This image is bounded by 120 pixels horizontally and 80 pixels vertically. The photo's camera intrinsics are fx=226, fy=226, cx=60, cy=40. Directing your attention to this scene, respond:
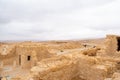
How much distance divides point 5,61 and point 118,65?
14.9 m

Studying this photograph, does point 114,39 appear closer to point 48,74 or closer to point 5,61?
point 48,74

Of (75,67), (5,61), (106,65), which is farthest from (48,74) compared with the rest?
(5,61)

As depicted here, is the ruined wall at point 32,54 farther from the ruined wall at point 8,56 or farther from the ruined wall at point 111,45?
the ruined wall at point 111,45

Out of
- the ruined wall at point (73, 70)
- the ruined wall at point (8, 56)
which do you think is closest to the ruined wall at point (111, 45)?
the ruined wall at point (73, 70)

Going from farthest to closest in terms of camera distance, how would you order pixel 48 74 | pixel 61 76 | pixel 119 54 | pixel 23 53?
1. pixel 23 53
2. pixel 119 54
3. pixel 61 76
4. pixel 48 74

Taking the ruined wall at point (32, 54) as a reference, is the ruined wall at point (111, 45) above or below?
above

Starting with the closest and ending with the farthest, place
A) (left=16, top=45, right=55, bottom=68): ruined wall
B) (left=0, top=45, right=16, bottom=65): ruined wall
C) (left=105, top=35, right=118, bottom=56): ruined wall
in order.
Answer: (left=105, top=35, right=118, bottom=56): ruined wall < (left=16, top=45, right=55, bottom=68): ruined wall < (left=0, top=45, right=16, bottom=65): ruined wall

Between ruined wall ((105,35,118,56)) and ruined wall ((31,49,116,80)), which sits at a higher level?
ruined wall ((105,35,118,56))

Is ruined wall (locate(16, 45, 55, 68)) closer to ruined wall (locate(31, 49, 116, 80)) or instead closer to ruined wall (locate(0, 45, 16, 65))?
ruined wall (locate(0, 45, 16, 65))

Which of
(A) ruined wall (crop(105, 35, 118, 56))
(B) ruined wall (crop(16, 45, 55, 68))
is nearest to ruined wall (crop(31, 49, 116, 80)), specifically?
(A) ruined wall (crop(105, 35, 118, 56))

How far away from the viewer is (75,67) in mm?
12617

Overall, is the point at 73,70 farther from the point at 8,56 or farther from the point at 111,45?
the point at 8,56

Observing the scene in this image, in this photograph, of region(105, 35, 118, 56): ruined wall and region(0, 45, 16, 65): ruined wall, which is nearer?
region(105, 35, 118, 56): ruined wall

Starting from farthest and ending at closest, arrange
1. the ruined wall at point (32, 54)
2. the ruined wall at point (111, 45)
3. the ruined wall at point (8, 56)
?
1. the ruined wall at point (8, 56)
2. the ruined wall at point (32, 54)
3. the ruined wall at point (111, 45)
